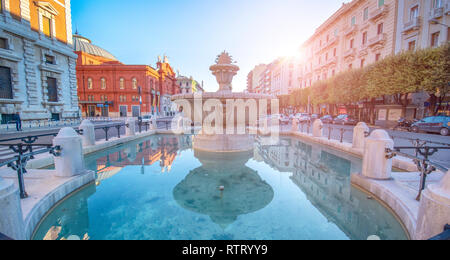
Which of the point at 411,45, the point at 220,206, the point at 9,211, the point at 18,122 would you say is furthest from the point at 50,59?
the point at 411,45

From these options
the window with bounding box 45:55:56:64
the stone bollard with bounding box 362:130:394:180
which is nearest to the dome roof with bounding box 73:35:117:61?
the window with bounding box 45:55:56:64

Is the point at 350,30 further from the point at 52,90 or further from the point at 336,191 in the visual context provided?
the point at 52,90

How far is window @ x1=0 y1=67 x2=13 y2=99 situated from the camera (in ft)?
47.5

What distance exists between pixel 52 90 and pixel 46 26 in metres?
6.02

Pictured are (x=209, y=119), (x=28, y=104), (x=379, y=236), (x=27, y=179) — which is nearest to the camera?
(x=379, y=236)

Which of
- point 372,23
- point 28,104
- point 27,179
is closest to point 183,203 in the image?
point 27,179

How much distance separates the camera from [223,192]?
3.84 metres

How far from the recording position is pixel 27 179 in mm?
3799

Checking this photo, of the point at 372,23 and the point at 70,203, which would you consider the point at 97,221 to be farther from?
the point at 372,23

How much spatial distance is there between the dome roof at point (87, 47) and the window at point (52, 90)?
27346 millimetres

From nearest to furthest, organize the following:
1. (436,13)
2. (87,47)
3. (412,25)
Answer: (436,13)
(412,25)
(87,47)

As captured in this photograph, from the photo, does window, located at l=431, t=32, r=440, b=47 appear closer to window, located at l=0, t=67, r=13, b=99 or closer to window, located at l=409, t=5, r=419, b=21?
window, located at l=409, t=5, r=419, b=21

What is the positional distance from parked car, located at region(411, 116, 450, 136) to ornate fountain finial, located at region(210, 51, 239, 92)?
49.4ft

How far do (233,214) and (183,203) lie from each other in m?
0.97
